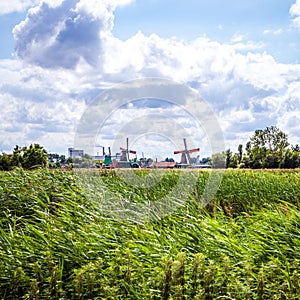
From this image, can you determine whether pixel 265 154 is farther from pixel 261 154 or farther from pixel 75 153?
pixel 75 153

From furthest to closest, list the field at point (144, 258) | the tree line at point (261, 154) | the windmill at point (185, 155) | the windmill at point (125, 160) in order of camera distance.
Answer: the tree line at point (261, 154)
the windmill at point (125, 160)
the windmill at point (185, 155)
the field at point (144, 258)

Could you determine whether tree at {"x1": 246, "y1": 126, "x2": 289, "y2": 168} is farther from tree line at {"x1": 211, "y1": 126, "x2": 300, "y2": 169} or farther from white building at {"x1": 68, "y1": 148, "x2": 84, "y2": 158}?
white building at {"x1": 68, "y1": 148, "x2": 84, "y2": 158}

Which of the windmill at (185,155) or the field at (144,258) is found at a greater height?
the windmill at (185,155)

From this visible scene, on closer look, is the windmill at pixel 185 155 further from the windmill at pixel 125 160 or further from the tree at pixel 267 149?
the tree at pixel 267 149

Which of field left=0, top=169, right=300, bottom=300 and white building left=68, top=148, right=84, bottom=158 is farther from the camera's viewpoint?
white building left=68, top=148, right=84, bottom=158

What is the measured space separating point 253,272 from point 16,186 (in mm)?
→ 5365

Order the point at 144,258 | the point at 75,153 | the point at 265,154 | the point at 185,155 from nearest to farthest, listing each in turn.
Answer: the point at 144,258, the point at 75,153, the point at 185,155, the point at 265,154

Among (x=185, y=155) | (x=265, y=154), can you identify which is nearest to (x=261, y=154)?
(x=265, y=154)

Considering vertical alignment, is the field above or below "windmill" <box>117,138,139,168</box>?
below

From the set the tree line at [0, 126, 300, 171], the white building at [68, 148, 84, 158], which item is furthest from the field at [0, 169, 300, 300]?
the tree line at [0, 126, 300, 171]

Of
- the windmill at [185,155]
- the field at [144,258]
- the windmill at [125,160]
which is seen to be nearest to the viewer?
the field at [144,258]

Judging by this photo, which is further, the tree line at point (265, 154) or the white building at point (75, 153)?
the tree line at point (265, 154)

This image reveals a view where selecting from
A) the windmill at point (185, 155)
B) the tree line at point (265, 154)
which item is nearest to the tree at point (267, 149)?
the tree line at point (265, 154)

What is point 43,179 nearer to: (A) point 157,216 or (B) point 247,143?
(A) point 157,216
